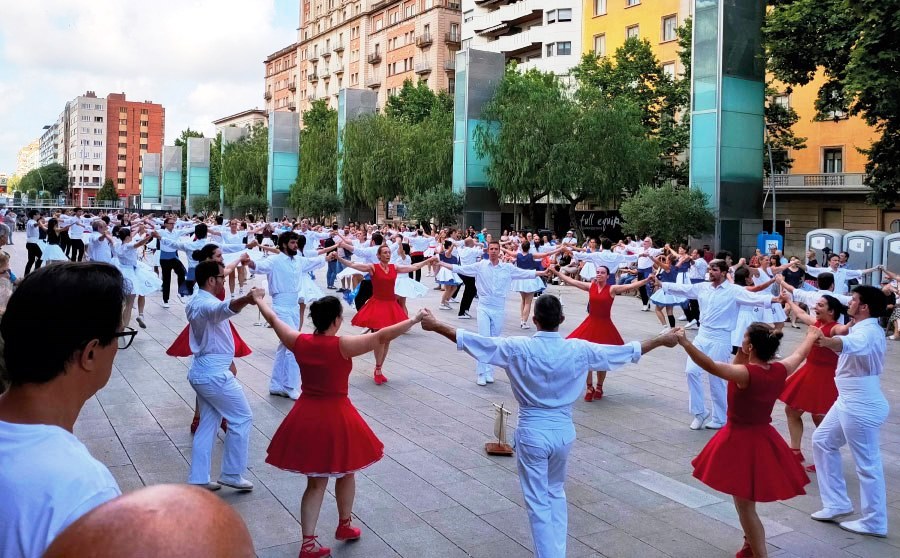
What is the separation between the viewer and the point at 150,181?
337 feet

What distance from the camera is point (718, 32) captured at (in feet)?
91.0

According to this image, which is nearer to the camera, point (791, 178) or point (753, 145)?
point (753, 145)

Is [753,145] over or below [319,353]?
over

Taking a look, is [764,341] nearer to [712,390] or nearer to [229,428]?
[712,390]

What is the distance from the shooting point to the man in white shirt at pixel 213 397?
6.40 meters

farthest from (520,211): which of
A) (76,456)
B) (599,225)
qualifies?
(76,456)

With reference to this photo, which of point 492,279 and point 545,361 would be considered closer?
point 545,361

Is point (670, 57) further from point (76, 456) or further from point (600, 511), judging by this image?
point (76, 456)

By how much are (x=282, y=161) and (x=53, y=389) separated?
209 feet

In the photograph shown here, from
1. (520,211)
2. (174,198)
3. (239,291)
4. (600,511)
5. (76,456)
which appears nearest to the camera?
(76,456)

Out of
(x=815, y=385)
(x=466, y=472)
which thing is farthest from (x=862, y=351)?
(x=466, y=472)

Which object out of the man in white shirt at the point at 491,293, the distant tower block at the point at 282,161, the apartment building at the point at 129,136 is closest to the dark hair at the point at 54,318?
the man in white shirt at the point at 491,293

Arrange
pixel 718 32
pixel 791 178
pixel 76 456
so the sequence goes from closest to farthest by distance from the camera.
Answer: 1. pixel 76 456
2. pixel 718 32
3. pixel 791 178

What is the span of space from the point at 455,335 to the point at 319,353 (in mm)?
901
